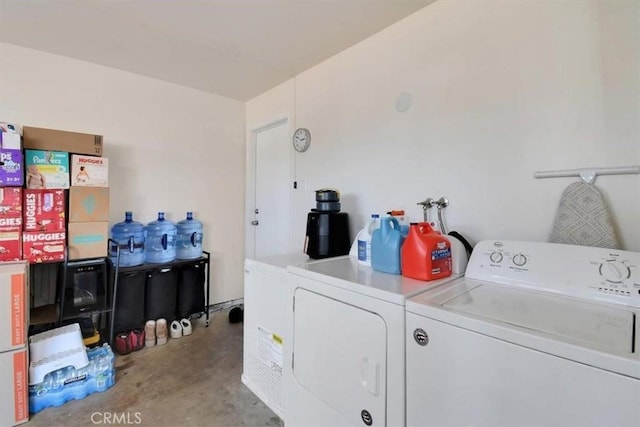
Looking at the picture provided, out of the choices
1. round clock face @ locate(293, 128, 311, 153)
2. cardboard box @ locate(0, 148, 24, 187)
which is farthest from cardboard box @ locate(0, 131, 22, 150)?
round clock face @ locate(293, 128, 311, 153)

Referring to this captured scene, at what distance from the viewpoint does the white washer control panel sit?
985mm

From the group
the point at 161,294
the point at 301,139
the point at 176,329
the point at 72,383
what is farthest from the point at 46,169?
the point at 301,139

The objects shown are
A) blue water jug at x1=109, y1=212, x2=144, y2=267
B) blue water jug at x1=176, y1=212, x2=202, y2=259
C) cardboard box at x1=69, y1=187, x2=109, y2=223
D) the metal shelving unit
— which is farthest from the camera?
blue water jug at x1=176, y1=212, x2=202, y2=259

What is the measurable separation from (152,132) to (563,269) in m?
3.37

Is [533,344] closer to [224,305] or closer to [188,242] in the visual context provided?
[188,242]

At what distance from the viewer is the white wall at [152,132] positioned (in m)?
2.41

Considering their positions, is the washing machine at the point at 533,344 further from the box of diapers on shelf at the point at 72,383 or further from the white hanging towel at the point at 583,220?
the box of diapers on shelf at the point at 72,383

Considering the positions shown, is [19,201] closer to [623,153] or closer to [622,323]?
[622,323]

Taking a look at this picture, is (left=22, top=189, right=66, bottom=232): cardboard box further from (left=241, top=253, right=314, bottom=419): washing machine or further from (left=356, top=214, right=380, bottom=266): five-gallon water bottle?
(left=356, top=214, right=380, bottom=266): five-gallon water bottle

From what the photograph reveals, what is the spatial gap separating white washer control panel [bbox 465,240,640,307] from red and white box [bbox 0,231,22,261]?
9.17 ft

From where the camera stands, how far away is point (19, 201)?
1961 millimetres

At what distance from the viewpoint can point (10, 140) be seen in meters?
1.89

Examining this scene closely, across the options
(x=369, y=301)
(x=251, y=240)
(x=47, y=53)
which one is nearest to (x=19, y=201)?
(x=47, y=53)

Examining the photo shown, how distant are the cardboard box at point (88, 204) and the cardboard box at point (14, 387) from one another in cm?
94
